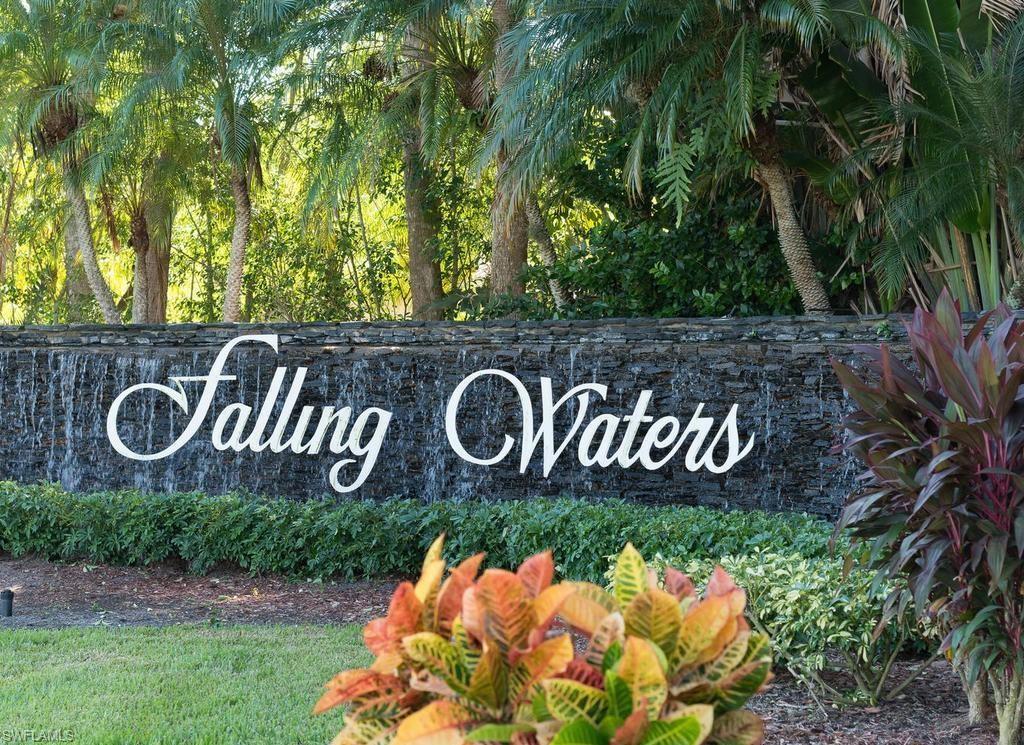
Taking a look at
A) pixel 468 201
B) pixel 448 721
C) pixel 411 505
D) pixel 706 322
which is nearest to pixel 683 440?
pixel 706 322

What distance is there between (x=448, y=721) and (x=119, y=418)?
962cm

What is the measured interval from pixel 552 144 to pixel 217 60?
7.61 meters

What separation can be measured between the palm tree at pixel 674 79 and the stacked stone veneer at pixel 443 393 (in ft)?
6.17

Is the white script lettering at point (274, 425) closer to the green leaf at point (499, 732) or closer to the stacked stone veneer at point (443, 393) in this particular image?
the stacked stone veneer at point (443, 393)

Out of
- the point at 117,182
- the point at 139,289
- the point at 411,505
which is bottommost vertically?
the point at 411,505

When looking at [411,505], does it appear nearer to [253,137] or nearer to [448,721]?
[448,721]

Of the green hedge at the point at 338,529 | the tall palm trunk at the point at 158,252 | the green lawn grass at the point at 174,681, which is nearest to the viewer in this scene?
the green lawn grass at the point at 174,681

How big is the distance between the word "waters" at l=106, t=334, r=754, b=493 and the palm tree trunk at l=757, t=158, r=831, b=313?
11.6 ft

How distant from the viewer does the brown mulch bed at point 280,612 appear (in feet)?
16.4

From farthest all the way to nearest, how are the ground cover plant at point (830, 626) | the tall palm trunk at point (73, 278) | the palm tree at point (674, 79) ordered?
the tall palm trunk at point (73, 278), the palm tree at point (674, 79), the ground cover plant at point (830, 626)

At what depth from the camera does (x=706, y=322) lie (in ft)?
32.2

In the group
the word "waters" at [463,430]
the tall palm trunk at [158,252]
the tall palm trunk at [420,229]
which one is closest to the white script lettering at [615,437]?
the word "waters" at [463,430]

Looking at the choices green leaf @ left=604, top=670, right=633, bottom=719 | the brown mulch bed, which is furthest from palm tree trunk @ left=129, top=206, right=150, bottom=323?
green leaf @ left=604, top=670, right=633, bottom=719

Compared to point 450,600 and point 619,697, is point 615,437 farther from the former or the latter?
point 619,697
